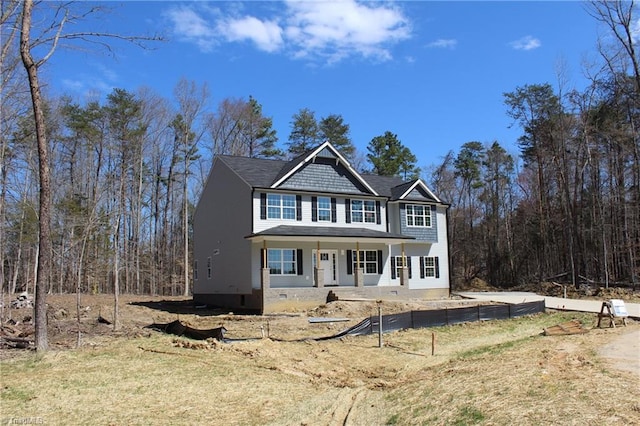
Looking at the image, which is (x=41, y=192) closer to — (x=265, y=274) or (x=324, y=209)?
(x=265, y=274)

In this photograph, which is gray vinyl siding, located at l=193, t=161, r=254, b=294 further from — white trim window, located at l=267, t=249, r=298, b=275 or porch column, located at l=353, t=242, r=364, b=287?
porch column, located at l=353, t=242, r=364, b=287

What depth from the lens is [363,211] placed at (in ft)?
97.0

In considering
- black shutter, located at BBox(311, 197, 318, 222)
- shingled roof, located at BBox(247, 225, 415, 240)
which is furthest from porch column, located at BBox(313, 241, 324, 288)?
black shutter, located at BBox(311, 197, 318, 222)

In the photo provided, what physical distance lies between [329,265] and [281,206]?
4.38 meters

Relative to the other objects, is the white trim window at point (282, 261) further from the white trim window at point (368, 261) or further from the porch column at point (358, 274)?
the white trim window at point (368, 261)

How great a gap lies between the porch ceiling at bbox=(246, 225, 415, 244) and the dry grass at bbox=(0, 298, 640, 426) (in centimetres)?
987

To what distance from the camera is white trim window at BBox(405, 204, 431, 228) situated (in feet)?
104

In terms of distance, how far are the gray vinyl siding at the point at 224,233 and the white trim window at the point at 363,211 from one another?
253 inches

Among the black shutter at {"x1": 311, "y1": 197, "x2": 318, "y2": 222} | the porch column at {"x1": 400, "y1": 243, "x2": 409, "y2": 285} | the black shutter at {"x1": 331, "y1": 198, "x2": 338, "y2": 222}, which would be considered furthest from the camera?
the porch column at {"x1": 400, "y1": 243, "x2": 409, "y2": 285}

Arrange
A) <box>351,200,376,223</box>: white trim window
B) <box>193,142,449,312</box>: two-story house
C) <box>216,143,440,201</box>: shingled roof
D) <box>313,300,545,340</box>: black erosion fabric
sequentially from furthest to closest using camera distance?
<box>351,200,376,223</box>: white trim window, <box>216,143,440,201</box>: shingled roof, <box>193,142,449,312</box>: two-story house, <box>313,300,545,340</box>: black erosion fabric

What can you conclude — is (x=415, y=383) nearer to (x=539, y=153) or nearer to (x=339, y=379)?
(x=339, y=379)

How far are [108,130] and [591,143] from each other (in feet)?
123

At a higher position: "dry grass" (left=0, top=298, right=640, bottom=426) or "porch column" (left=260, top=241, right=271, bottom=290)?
"porch column" (left=260, top=241, right=271, bottom=290)

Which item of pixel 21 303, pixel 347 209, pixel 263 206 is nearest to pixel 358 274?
pixel 347 209
